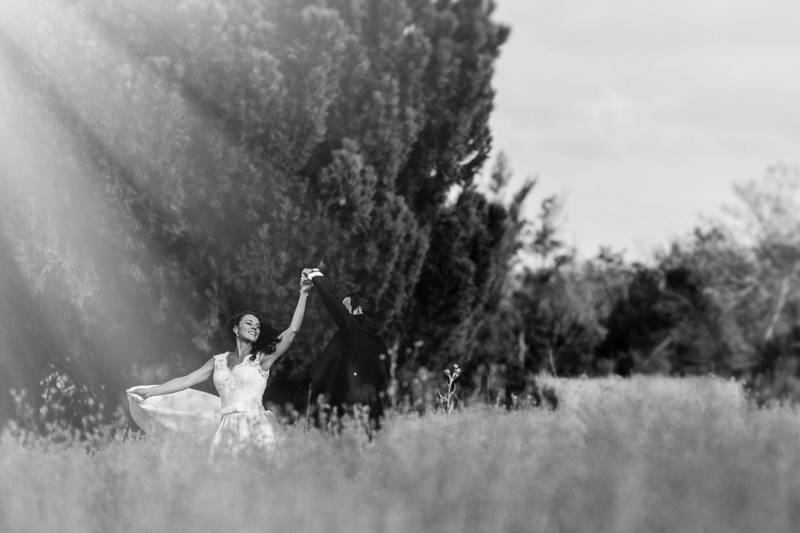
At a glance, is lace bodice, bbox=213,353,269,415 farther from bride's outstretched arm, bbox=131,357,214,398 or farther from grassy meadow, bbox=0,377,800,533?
grassy meadow, bbox=0,377,800,533

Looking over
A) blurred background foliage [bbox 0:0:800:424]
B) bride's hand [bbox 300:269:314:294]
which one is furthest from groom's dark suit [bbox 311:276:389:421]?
blurred background foliage [bbox 0:0:800:424]

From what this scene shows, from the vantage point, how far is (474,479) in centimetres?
548

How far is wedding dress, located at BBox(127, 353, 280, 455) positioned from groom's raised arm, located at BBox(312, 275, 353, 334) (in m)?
0.81

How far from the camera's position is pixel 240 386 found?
8336mm

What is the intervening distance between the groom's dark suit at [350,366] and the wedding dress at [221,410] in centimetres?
54

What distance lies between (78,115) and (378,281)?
13.3ft

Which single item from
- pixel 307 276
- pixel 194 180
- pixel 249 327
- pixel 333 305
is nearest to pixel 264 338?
pixel 249 327

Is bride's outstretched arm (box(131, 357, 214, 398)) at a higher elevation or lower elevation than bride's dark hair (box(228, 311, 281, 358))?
lower

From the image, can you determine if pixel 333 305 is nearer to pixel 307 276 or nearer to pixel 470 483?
pixel 307 276

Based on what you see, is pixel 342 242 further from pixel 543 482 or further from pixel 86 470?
pixel 543 482

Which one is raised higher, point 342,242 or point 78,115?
point 78,115

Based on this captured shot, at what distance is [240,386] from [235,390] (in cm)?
5

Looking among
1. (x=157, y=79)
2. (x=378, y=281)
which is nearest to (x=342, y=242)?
(x=378, y=281)

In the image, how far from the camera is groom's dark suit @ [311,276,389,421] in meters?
8.39
